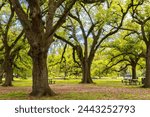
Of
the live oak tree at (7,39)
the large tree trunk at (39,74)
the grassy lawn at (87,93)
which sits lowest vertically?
the grassy lawn at (87,93)

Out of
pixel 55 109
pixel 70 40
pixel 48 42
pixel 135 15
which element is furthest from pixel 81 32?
pixel 55 109

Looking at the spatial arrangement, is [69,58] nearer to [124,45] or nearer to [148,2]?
[124,45]

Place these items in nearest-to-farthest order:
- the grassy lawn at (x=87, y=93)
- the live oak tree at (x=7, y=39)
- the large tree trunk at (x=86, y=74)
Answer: the grassy lawn at (x=87, y=93)
the live oak tree at (x=7, y=39)
the large tree trunk at (x=86, y=74)

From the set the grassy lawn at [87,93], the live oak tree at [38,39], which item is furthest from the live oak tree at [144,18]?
the live oak tree at [38,39]

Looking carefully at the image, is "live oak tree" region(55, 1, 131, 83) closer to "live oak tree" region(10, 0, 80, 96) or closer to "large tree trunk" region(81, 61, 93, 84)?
"large tree trunk" region(81, 61, 93, 84)

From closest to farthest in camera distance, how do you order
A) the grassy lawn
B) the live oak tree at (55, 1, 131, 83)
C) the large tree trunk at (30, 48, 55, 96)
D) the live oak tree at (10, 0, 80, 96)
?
1. the grassy lawn
2. the live oak tree at (10, 0, 80, 96)
3. the large tree trunk at (30, 48, 55, 96)
4. the live oak tree at (55, 1, 131, 83)

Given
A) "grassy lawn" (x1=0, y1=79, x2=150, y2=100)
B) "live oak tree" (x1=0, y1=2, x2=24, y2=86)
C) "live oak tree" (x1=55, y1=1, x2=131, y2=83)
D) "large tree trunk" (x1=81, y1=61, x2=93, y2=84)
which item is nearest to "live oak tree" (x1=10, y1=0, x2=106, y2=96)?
"grassy lawn" (x1=0, y1=79, x2=150, y2=100)

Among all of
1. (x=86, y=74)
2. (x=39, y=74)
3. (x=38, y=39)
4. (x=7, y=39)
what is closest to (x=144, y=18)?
(x=86, y=74)

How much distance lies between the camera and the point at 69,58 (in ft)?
198

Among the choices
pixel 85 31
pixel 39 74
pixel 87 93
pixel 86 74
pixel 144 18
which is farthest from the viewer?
pixel 85 31

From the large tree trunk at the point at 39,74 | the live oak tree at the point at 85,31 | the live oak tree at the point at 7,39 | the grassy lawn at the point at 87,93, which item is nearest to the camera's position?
the grassy lawn at the point at 87,93

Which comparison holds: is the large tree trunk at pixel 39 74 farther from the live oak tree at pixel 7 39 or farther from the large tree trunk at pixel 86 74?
the large tree trunk at pixel 86 74

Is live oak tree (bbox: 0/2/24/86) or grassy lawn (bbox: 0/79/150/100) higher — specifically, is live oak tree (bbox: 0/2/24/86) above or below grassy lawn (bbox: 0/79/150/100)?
above

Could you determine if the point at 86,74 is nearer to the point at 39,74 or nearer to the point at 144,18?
the point at 144,18
